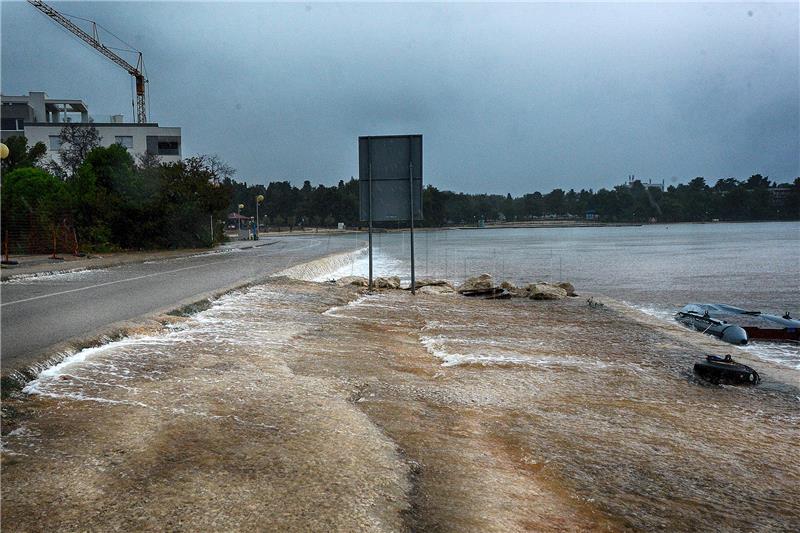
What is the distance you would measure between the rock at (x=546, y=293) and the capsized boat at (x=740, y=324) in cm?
345

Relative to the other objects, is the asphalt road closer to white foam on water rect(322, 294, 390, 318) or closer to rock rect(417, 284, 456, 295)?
white foam on water rect(322, 294, 390, 318)

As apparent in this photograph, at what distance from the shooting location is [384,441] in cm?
450

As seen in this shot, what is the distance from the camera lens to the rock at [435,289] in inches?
705

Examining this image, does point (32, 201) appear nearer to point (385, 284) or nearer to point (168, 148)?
point (385, 284)

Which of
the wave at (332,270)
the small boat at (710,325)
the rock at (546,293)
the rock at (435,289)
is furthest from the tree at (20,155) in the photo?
the small boat at (710,325)

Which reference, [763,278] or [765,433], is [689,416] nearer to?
[765,433]

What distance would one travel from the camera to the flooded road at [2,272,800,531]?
3367mm

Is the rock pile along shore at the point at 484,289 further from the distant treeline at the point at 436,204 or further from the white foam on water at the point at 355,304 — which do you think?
the distant treeline at the point at 436,204

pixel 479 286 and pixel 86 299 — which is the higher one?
pixel 86 299

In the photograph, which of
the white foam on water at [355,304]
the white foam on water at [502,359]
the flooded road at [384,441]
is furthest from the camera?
the white foam on water at [355,304]

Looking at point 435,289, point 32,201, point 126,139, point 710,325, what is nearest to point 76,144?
point 126,139

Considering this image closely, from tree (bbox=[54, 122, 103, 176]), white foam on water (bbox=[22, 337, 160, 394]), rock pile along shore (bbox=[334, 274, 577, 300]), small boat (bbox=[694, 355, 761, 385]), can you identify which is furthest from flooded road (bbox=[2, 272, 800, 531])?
tree (bbox=[54, 122, 103, 176])

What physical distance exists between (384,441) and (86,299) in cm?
961

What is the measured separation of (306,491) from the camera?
3506 millimetres
